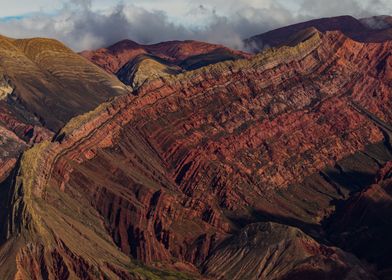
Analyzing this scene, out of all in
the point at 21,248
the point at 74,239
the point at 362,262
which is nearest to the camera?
the point at 21,248

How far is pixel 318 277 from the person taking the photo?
18538cm

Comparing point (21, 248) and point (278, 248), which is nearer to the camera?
point (21, 248)

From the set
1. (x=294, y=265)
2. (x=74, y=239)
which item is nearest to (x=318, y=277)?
(x=294, y=265)

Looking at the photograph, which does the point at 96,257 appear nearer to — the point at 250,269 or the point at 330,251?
the point at 250,269

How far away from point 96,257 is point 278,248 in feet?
105

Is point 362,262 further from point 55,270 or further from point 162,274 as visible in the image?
point 55,270

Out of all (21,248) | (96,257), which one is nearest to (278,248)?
(96,257)

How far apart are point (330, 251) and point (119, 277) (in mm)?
37206

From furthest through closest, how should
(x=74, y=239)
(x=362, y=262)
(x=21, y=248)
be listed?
(x=362, y=262) < (x=74, y=239) < (x=21, y=248)

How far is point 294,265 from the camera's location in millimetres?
190500

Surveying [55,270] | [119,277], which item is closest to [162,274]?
[119,277]

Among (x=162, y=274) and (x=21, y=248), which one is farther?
(x=162, y=274)

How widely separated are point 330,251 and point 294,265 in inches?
309

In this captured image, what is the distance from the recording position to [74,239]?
185 metres
